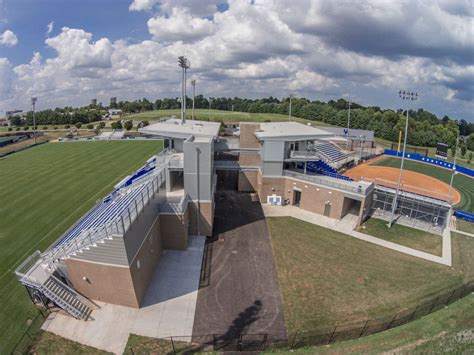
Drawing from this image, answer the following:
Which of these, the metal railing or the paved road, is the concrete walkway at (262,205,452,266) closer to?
the paved road

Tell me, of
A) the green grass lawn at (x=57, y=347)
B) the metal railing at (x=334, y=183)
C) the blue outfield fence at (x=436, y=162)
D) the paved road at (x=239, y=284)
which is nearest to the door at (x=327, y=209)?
the metal railing at (x=334, y=183)

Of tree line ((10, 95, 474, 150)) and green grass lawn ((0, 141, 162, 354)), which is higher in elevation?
tree line ((10, 95, 474, 150))

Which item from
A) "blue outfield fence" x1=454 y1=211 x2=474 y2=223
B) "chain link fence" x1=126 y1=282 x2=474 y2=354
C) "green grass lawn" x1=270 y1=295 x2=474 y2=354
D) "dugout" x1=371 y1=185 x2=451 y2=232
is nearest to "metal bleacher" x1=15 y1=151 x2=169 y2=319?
"chain link fence" x1=126 y1=282 x2=474 y2=354

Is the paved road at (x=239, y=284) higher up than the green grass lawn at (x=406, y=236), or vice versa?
the green grass lawn at (x=406, y=236)

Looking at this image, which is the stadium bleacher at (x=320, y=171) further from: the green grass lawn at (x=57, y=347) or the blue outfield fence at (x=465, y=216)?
the green grass lawn at (x=57, y=347)

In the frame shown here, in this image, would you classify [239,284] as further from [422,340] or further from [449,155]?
[449,155]
